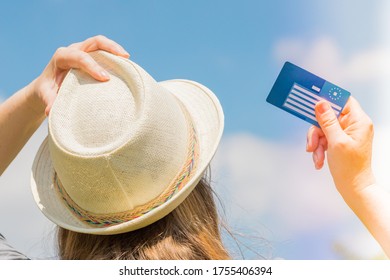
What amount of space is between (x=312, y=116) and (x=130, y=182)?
508 mm

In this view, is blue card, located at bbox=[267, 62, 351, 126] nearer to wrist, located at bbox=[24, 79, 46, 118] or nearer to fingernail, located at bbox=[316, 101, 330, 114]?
fingernail, located at bbox=[316, 101, 330, 114]

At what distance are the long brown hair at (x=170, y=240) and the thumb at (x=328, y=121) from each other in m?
0.40

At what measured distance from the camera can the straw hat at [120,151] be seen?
1598 mm

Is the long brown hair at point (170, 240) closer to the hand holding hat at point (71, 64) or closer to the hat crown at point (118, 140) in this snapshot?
the hat crown at point (118, 140)

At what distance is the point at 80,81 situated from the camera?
1.75 metres

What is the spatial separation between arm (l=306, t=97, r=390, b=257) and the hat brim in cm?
33

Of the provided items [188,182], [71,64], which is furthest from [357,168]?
[71,64]

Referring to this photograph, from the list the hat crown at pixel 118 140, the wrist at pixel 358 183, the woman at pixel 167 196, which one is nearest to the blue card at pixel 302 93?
the woman at pixel 167 196

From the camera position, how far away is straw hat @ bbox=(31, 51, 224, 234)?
5.24ft

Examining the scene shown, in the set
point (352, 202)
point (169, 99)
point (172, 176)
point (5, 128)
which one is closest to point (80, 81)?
point (169, 99)

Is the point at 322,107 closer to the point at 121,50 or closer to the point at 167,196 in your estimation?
the point at 167,196

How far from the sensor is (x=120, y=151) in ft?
5.15

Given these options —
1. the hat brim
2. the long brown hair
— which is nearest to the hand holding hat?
the hat brim

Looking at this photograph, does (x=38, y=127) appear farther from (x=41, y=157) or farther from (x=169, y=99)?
(x=169, y=99)
